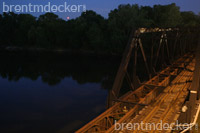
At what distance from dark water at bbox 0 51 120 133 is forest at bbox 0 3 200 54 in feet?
60.0

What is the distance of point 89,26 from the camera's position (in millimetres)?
82875

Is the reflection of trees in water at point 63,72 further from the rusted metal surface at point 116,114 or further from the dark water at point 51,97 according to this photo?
the rusted metal surface at point 116,114

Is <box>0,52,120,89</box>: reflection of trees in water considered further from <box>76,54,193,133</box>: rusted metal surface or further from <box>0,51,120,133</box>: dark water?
<box>76,54,193,133</box>: rusted metal surface

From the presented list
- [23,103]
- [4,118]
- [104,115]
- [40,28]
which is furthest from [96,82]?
[40,28]

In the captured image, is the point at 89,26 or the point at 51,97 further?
the point at 89,26

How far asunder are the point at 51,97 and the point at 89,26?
55.5 m

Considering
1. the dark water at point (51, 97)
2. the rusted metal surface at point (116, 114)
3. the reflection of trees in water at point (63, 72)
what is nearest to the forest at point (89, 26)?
the reflection of trees in water at point (63, 72)

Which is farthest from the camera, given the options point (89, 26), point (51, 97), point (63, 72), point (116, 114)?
point (89, 26)

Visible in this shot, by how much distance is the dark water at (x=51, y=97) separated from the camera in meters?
22.7

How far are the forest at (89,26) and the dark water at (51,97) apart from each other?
60.0 feet

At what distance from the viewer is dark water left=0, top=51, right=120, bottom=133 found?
22.7m

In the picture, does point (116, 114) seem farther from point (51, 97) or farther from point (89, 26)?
point (89, 26)

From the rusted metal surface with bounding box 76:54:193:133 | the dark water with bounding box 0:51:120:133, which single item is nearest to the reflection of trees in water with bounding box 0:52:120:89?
the dark water with bounding box 0:51:120:133

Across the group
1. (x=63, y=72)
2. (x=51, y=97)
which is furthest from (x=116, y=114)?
(x=63, y=72)
